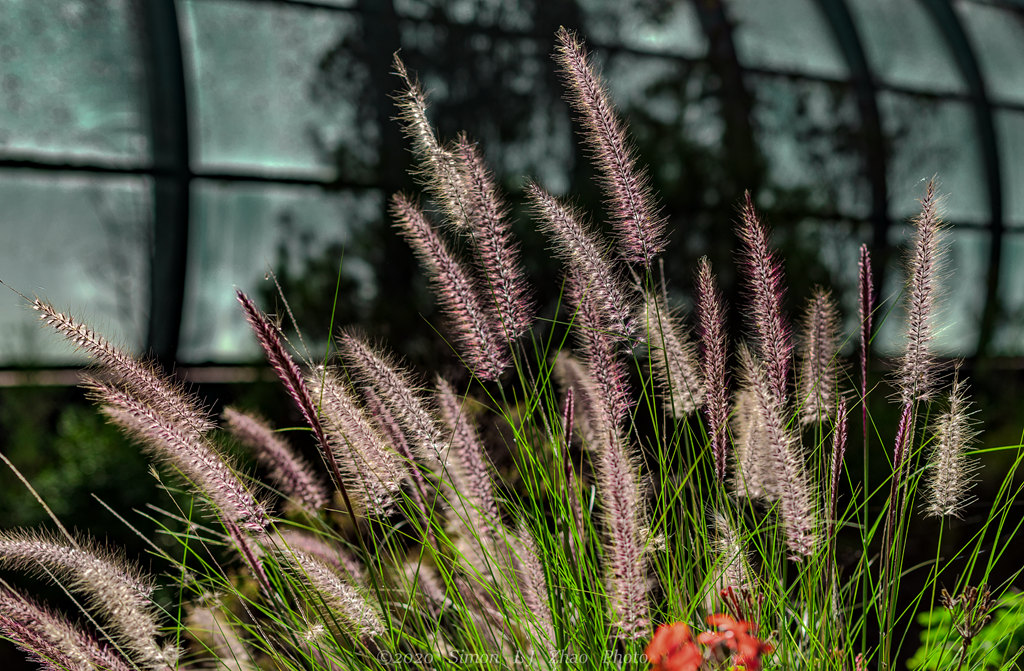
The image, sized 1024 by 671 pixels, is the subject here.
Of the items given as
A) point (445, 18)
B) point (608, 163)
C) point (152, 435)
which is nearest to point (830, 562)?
point (608, 163)

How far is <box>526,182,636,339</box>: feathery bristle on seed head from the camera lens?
128 centimetres

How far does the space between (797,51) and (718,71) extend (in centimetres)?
50

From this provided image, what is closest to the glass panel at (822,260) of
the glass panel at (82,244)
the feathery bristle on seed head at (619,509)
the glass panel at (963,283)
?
the glass panel at (963,283)

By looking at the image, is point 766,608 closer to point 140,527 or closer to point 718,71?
point 140,527

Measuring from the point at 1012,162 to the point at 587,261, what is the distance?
4.36m

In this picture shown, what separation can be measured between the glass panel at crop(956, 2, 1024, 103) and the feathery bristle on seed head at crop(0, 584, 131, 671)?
16.0 ft

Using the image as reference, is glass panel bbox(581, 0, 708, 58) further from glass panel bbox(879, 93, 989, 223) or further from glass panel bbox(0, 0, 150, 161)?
glass panel bbox(0, 0, 150, 161)

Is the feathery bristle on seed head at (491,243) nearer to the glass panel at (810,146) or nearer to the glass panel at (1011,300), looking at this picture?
the glass panel at (810,146)

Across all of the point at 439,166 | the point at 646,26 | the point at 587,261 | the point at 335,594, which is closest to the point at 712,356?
the point at 587,261

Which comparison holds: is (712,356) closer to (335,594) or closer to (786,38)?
(335,594)

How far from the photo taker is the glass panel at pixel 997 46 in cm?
478

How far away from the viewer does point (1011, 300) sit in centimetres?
463

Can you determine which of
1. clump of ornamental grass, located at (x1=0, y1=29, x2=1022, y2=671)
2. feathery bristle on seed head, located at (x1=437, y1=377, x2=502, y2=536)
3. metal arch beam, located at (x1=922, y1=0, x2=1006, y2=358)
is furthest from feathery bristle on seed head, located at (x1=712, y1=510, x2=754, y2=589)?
metal arch beam, located at (x1=922, y1=0, x2=1006, y2=358)

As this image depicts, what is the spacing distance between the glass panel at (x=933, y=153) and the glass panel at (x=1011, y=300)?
0.24 m
